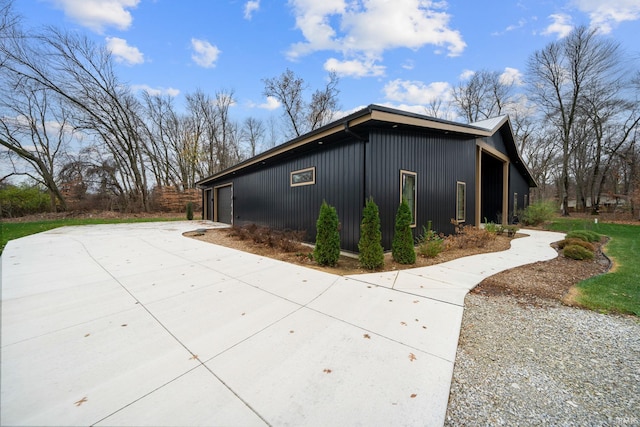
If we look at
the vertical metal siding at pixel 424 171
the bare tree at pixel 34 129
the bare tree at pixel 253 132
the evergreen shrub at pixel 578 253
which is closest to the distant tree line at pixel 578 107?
the evergreen shrub at pixel 578 253

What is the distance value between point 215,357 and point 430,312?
2278mm

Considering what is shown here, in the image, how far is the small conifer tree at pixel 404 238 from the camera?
4.48 meters

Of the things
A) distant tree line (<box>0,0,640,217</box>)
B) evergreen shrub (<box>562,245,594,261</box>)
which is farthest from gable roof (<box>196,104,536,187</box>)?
distant tree line (<box>0,0,640,217</box>)

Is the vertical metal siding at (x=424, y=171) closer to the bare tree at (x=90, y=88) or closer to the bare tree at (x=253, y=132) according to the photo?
the bare tree at (x=90, y=88)

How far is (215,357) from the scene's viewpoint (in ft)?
5.97

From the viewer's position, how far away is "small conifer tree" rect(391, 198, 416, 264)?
4484 mm

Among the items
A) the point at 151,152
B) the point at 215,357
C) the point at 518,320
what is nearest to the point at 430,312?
the point at 518,320

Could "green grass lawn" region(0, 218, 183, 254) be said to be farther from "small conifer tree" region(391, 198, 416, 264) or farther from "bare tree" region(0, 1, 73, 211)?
"small conifer tree" region(391, 198, 416, 264)

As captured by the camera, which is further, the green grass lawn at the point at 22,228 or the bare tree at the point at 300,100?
the bare tree at the point at 300,100

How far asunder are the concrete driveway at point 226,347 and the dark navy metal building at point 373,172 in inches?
82.6

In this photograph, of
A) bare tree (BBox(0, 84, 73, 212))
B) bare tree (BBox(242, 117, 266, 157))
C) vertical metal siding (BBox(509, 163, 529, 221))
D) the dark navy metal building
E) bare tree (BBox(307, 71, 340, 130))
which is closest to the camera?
the dark navy metal building

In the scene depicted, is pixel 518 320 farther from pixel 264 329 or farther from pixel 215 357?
pixel 215 357

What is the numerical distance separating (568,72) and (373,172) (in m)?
20.4

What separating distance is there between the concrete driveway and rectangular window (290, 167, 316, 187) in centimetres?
313
